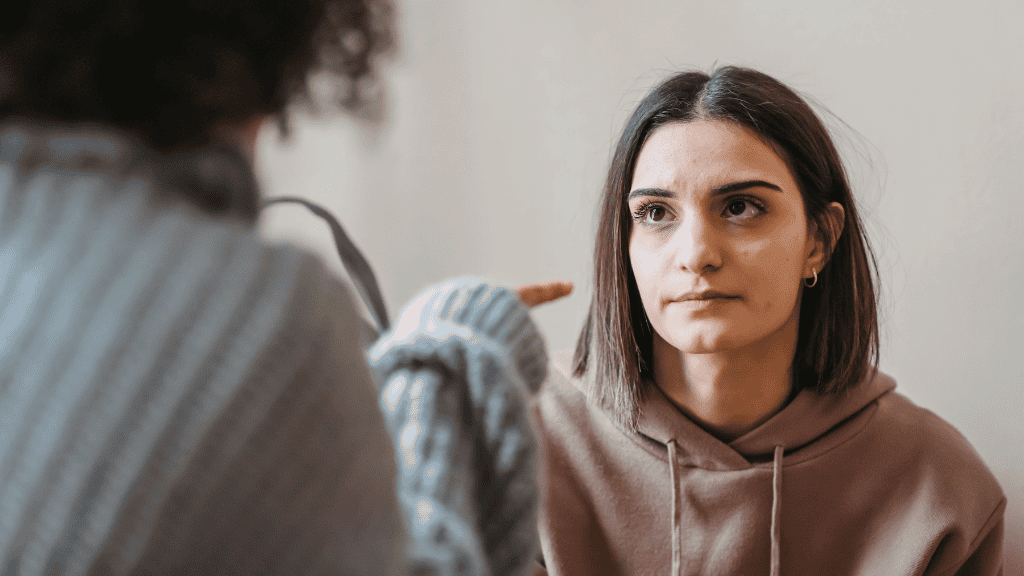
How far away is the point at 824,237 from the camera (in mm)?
889

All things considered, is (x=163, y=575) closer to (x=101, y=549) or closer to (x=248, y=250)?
(x=101, y=549)

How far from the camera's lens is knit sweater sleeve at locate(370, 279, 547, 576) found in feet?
1.63

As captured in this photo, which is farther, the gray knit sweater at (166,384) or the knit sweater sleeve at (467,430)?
the knit sweater sleeve at (467,430)

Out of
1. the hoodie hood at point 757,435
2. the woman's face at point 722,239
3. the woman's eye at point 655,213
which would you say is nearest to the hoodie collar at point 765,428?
the hoodie hood at point 757,435

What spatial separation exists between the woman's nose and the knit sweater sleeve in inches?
13.0

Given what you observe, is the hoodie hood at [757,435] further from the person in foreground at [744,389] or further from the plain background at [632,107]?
the plain background at [632,107]

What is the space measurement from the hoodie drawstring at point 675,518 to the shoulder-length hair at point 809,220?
0.21 feet

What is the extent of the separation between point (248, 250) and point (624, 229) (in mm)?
632

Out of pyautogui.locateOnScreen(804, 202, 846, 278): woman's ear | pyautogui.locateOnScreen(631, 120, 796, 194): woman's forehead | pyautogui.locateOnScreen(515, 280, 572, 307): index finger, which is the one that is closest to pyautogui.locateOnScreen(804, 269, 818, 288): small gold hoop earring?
pyautogui.locateOnScreen(804, 202, 846, 278): woman's ear

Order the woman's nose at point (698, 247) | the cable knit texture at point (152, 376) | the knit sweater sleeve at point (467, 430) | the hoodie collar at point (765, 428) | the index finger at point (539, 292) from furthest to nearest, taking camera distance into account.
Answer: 1. the hoodie collar at point (765, 428)
2. the woman's nose at point (698, 247)
3. the index finger at point (539, 292)
4. the knit sweater sleeve at point (467, 430)
5. the cable knit texture at point (152, 376)

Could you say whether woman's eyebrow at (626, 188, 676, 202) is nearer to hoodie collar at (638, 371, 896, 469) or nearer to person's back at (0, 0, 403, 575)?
hoodie collar at (638, 371, 896, 469)

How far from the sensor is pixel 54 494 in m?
0.32

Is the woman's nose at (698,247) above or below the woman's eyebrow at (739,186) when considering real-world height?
below

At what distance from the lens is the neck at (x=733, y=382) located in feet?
2.93
